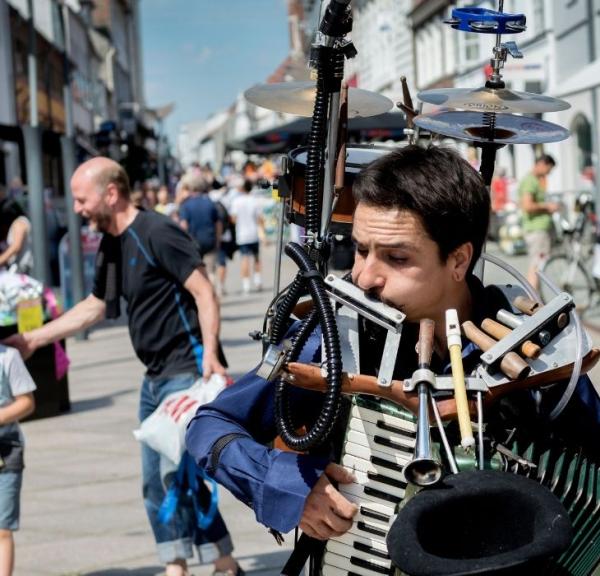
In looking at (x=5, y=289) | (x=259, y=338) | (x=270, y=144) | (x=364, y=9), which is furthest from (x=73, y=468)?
(x=364, y=9)

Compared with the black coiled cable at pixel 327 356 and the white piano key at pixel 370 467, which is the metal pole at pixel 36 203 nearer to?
the black coiled cable at pixel 327 356

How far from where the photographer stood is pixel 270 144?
22094mm

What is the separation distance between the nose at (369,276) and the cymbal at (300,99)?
0.90 meters

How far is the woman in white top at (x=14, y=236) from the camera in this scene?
38.8 ft

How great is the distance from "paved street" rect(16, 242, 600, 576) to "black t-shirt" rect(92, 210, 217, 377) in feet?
3.54

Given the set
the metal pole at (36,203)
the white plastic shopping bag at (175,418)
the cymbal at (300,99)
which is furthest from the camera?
the metal pole at (36,203)

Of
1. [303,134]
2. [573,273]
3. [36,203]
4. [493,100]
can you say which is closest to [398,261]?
[493,100]

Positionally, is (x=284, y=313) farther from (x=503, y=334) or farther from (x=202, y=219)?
(x=202, y=219)

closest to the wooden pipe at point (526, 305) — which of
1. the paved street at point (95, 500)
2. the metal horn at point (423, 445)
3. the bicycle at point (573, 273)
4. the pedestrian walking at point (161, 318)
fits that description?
the metal horn at point (423, 445)

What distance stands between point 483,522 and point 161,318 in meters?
3.11

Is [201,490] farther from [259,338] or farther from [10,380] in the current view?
[259,338]

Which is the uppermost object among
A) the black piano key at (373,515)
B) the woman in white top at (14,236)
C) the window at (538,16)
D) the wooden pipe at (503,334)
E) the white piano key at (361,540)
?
the window at (538,16)

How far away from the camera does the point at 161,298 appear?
4.86m

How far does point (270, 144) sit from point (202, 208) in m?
7.77
